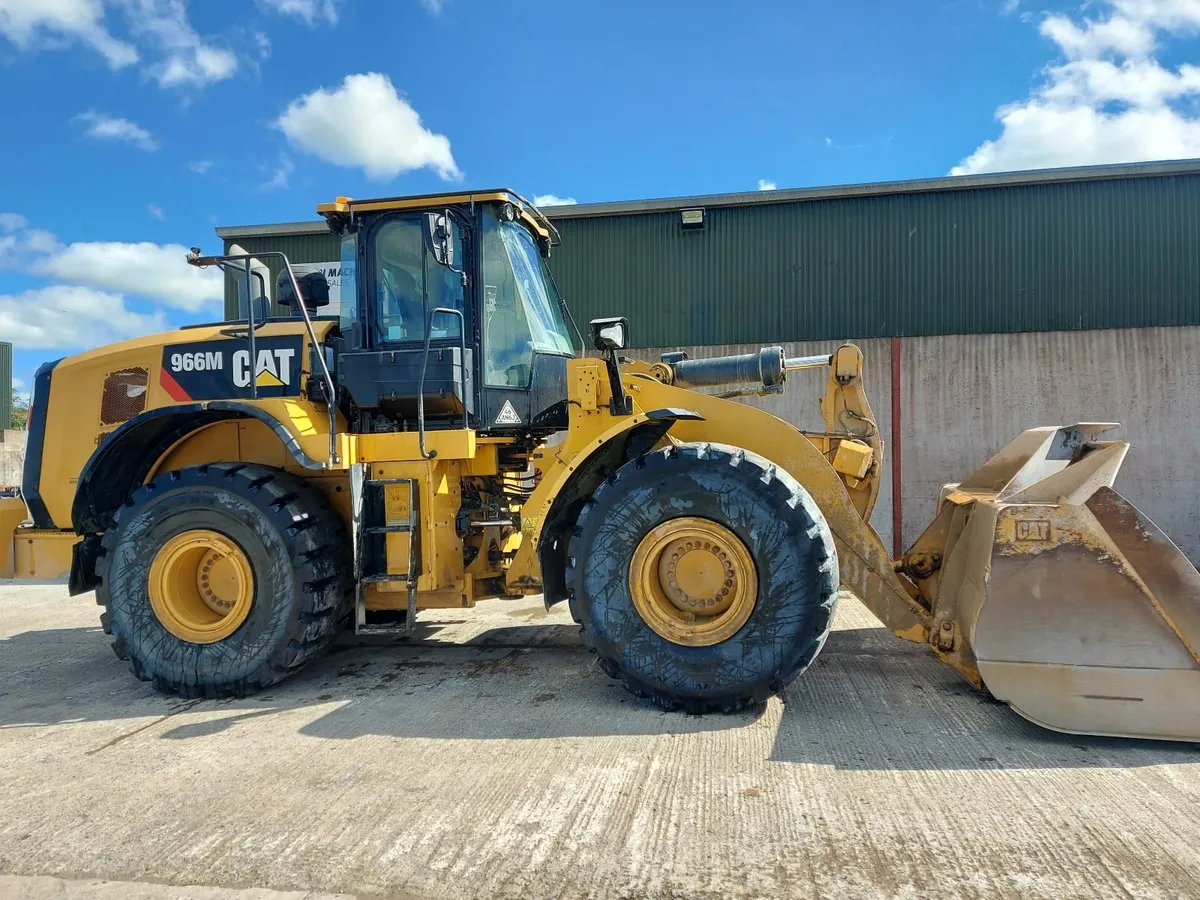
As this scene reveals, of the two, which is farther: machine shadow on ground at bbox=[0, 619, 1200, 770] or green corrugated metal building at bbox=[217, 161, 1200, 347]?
green corrugated metal building at bbox=[217, 161, 1200, 347]

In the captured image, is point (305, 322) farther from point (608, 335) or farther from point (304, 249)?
point (304, 249)

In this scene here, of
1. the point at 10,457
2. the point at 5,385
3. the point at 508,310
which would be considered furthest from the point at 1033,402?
the point at 5,385

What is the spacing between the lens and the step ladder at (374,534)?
4359 millimetres

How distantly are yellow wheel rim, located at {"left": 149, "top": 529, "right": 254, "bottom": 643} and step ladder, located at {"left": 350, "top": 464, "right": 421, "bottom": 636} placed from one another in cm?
62

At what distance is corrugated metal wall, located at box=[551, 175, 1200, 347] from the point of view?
940 cm

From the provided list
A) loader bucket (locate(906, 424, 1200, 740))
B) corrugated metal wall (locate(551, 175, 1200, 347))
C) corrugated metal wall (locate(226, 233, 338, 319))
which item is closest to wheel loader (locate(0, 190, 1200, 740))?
loader bucket (locate(906, 424, 1200, 740))

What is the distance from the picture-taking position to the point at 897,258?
32.5 feet

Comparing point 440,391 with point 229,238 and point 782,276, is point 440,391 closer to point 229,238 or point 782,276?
point 782,276

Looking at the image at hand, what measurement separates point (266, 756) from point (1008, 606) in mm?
3409

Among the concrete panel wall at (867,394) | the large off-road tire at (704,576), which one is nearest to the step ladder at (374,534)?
the large off-road tire at (704,576)

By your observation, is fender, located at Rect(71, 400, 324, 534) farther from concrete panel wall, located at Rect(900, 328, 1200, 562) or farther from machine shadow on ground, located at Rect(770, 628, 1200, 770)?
concrete panel wall, located at Rect(900, 328, 1200, 562)

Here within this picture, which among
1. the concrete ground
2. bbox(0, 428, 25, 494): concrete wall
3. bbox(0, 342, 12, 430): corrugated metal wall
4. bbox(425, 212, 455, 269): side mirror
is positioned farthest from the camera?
bbox(0, 342, 12, 430): corrugated metal wall

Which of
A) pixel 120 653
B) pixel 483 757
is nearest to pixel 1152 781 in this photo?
pixel 483 757

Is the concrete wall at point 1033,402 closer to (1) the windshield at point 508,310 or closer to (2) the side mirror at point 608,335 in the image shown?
(1) the windshield at point 508,310
